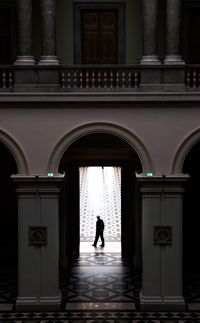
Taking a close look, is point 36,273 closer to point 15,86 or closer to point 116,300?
point 116,300

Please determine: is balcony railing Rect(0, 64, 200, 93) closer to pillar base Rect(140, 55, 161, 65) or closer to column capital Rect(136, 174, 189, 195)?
pillar base Rect(140, 55, 161, 65)

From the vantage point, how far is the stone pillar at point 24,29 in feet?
49.3

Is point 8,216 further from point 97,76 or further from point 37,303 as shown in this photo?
point 97,76

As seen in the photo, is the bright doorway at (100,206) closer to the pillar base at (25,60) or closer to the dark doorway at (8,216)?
the dark doorway at (8,216)

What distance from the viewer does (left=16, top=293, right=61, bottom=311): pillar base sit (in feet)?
49.9

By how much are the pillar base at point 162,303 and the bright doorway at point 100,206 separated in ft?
22.6

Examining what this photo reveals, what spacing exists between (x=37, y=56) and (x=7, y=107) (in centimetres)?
211

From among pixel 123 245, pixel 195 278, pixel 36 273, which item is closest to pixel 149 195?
pixel 36 273

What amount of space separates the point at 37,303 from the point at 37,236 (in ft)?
5.70

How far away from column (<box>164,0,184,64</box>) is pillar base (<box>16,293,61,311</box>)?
6.81 metres

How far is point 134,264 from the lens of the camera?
18812 millimetres

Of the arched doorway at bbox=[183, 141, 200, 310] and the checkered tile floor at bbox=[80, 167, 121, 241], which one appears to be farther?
the checkered tile floor at bbox=[80, 167, 121, 241]

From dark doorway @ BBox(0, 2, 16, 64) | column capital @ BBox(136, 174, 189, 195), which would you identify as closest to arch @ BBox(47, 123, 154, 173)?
column capital @ BBox(136, 174, 189, 195)

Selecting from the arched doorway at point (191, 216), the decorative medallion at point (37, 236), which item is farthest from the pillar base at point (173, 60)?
the decorative medallion at point (37, 236)
